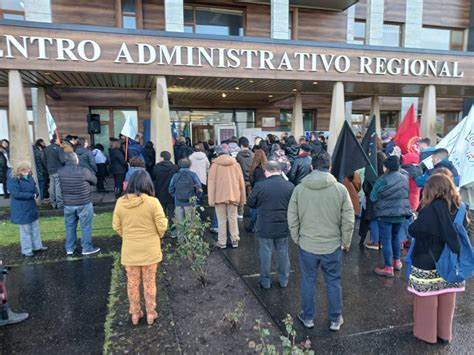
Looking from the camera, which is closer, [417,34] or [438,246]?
[438,246]

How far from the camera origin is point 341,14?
17078 mm

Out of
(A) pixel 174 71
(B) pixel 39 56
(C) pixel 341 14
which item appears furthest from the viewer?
(C) pixel 341 14

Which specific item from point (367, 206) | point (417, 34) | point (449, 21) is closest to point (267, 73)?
point (367, 206)

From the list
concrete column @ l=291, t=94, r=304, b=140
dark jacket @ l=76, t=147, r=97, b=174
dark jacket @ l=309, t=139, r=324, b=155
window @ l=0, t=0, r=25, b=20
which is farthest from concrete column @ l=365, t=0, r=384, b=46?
window @ l=0, t=0, r=25, b=20

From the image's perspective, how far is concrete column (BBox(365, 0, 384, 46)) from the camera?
15.9m

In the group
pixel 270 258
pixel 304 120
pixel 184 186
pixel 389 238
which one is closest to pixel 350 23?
pixel 304 120

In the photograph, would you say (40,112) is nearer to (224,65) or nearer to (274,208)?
(224,65)

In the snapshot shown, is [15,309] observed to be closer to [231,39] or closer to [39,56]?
[39,56]

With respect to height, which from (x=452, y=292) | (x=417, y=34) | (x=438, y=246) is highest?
(x=417, y=34)

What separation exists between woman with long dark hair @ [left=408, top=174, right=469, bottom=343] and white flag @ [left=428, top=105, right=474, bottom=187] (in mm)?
3056

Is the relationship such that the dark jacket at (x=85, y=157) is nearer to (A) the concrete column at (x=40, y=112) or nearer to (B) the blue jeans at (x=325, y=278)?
(A) the concrete column at (x=40, y=112)

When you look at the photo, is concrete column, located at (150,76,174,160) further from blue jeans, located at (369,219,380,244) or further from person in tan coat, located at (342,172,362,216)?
blue jeans, located at (369,219,380,244)

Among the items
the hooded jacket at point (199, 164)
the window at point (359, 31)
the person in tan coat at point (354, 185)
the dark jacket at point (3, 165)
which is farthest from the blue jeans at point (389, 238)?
the window at point (359, 31)

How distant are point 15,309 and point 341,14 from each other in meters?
18.2
